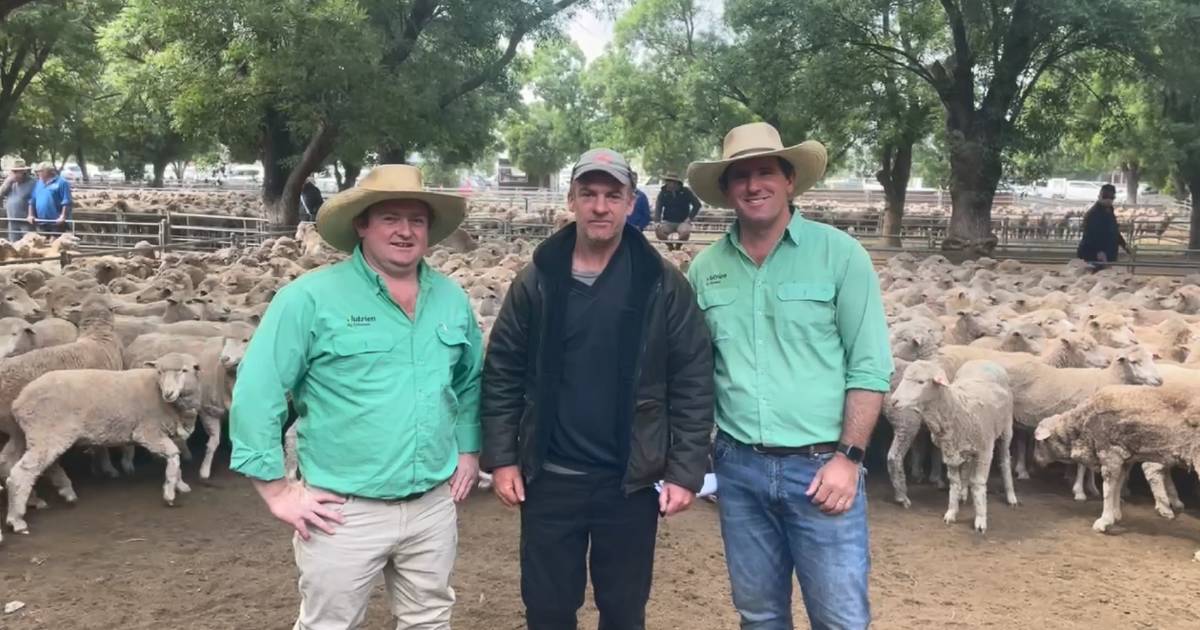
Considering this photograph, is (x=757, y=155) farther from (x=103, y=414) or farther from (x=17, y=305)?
(x=17, y=305)

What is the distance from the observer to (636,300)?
310 centimetres

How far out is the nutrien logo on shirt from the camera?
2.97 m

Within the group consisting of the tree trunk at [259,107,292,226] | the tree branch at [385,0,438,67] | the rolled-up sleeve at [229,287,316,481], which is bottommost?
the rolled-up sleeve at [229,287,316,481]

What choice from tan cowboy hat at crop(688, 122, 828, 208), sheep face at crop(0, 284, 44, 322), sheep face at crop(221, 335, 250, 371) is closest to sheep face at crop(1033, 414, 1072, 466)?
tan cowboy hat at crop(688, 122, 828, 208)

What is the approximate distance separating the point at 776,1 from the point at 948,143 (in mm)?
5345

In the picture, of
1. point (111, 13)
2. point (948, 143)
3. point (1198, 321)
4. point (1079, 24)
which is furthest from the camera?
point (111, 13)

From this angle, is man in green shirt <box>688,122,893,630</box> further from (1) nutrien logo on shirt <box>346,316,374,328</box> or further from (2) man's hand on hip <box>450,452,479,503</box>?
(1) nutrien logo on shirt <box>346,316,374,328</box>

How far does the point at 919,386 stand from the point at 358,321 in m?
4.78

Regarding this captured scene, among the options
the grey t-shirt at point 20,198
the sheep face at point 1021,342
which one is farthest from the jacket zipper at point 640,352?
the grey t-shirt at point 20,198

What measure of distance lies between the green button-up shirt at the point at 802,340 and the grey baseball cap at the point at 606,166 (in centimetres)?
57

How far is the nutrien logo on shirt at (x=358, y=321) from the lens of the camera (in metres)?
2.97

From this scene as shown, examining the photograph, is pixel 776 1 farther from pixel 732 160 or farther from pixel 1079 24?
pixel 732 160

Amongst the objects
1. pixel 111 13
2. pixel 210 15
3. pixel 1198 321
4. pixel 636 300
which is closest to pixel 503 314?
pixel 636 300

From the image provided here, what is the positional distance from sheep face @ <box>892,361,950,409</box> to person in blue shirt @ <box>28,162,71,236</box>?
1557 cm
